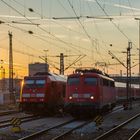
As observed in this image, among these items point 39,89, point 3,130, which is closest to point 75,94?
point 39,89

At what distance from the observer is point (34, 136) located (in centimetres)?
2162

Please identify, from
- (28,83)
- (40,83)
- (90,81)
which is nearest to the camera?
(90,81)

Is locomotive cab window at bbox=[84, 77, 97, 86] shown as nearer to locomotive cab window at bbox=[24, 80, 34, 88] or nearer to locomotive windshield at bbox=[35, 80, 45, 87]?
locomotive windshield at bbox=[35, 80, 45, 87]

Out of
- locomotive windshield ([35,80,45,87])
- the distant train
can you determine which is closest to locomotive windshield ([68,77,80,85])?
the distant train

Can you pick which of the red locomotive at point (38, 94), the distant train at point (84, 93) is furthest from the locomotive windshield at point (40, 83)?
the distant train at point (84, 93)

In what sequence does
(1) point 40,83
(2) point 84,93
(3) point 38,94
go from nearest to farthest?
(2) point 84,93 < (3) point 38,94 < (1) point 40,83

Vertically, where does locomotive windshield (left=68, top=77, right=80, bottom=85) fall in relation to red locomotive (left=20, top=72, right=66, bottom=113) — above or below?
above

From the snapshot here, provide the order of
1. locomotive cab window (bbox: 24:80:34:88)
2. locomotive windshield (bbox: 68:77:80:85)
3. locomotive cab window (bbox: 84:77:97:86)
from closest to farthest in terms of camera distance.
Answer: locomotive cab window (bbox: 84:77:97:86), locomotive windshield (bbox: 68:77:80:85), locomotive cab window (bbox: 24:80:34:88)

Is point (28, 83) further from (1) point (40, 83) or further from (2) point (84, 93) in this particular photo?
(2) point (84, 93)

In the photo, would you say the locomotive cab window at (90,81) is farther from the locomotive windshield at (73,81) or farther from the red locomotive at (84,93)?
the locomotive windshield at (73,81)

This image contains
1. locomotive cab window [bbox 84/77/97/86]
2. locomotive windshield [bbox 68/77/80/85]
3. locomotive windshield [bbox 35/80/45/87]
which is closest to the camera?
locomotive cab window [bbox 84/77/97/86]

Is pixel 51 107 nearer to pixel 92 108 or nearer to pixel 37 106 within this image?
pixel 37 106

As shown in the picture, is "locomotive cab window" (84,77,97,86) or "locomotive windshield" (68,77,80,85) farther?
"locomotive windshield" (68,77,80,85)

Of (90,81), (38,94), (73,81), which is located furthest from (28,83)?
(90,81)
